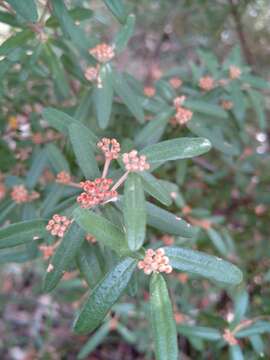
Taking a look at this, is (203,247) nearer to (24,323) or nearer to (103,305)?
(103,305)

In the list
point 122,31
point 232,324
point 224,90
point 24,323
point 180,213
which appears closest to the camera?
point 122,31

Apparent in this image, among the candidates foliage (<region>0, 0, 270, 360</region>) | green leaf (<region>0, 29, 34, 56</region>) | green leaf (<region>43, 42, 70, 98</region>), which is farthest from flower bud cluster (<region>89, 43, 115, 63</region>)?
green leaf (<region>0, 29, 34, 56</region>)

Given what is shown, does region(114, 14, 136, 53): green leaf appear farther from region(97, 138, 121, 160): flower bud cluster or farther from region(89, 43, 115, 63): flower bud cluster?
region(97, 138, 121, 160): flower bud cluster

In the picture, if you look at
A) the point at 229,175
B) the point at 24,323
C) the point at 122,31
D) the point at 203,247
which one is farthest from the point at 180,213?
the point at 24,323

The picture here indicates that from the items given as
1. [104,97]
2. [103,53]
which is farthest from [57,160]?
[103,53]

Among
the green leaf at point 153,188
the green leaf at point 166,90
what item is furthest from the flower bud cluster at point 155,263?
the green leaf at point 166,90

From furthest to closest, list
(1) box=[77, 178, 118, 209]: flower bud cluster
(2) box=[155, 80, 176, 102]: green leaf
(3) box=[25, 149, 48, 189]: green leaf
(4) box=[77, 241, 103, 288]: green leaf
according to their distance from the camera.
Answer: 1. (2) box=[155, 80, 176, 102]: green leaf
2. (3) box=[25, 149, 48, 189]: green leaf
3. (4) box=[77, 241, 103, 288]: green leaf
4. (1) box=[77, 178, 118, 209]: flower bud cluster
